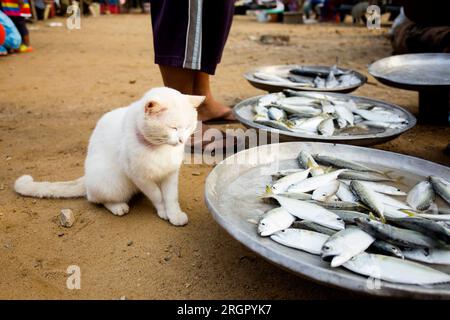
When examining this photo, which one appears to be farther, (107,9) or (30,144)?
(107,9)

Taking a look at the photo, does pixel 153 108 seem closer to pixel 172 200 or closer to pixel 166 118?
pixel 166 118

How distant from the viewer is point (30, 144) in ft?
11.6

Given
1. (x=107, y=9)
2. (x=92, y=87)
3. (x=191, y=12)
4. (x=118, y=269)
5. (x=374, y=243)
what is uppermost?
(x=107, y=9)

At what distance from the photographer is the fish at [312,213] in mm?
1761

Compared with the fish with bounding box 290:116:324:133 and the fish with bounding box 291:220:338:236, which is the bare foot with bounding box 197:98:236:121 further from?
the fish with bounding box 291:220:338:236

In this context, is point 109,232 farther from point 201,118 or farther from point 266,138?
point 201,118

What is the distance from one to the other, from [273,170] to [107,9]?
1739 cm

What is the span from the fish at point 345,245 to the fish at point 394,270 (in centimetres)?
3

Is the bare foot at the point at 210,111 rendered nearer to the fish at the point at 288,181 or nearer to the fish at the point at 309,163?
the fish at the point at 309,163

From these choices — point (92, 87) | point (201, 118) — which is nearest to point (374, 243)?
point (201, 118)

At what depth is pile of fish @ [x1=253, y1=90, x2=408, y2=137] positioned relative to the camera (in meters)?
2.96

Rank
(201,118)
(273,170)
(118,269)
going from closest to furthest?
1. (118,269)
2. (273,170)
3. (201,118)

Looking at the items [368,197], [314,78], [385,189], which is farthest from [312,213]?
[314,78]

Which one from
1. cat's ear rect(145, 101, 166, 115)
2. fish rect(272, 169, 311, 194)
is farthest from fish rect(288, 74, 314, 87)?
cat's ear rect(145, 101, 166, 115)
